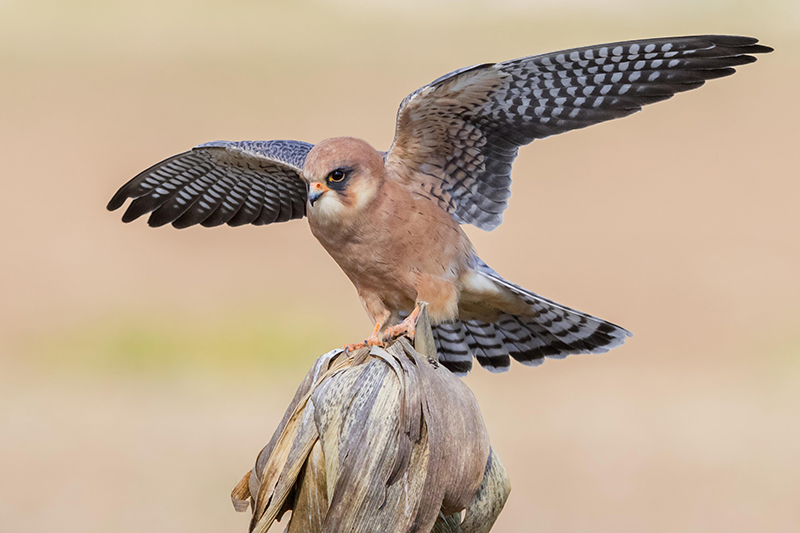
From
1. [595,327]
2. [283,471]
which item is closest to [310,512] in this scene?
[283,471]

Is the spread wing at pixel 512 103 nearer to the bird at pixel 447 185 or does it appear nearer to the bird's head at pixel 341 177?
the bird at pixel 447 185

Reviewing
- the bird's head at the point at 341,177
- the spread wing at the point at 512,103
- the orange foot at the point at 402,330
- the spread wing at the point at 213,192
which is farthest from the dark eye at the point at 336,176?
the spread wing at the point at 213,192

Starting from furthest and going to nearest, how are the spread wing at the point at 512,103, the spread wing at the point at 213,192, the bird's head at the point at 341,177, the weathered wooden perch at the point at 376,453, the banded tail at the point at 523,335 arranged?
the spread wing at the point at 213,192, the banded tail at the point at 523,335, the bird's head at the point at 341,177, the spread wing at the point at 512,103, the weathered wooden perch at the point at 376,453

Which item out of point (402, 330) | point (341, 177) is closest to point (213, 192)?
point (341, 177)

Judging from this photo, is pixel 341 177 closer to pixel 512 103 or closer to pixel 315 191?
pixel 315 191

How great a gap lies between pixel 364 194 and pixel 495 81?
623 mm

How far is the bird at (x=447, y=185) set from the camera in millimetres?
2207

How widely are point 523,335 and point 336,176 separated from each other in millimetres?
1169

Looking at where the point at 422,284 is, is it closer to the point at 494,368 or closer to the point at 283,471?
the point at 494,368

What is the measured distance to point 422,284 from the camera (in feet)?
8.38

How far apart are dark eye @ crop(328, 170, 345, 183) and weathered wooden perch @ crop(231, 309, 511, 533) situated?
2.54ft

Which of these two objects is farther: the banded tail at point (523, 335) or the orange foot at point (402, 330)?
the banded tail at point (523, 335)

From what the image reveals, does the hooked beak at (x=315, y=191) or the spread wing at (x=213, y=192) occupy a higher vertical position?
the hooked beak at (x=315, y=191)

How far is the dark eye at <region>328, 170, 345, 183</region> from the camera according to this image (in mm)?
2248
